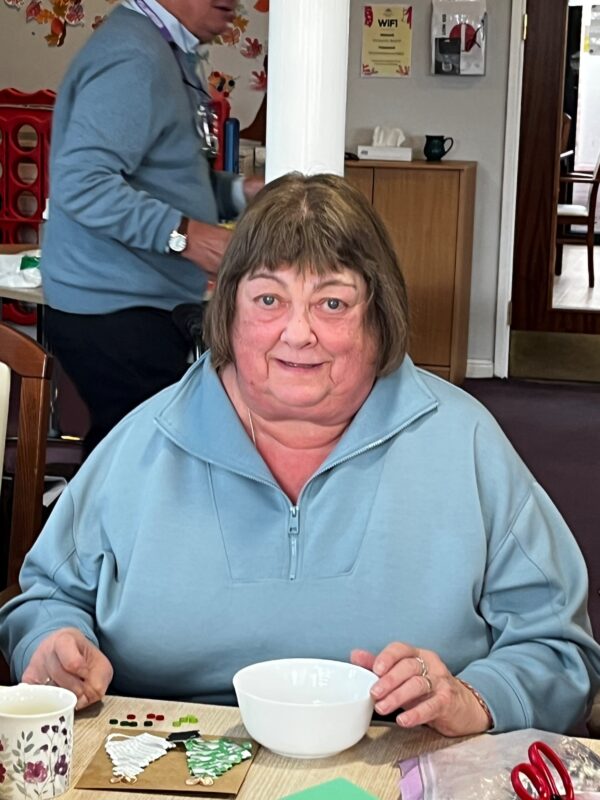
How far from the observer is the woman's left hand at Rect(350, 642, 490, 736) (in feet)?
4.27

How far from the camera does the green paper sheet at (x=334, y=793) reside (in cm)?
119

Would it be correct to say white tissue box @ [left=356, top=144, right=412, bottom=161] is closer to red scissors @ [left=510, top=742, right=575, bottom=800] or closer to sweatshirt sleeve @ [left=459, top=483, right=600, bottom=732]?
sweatshirt sleeve @ [left=459, top=483, right=600, bottom=732]

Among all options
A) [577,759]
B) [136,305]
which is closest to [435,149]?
[136,305]

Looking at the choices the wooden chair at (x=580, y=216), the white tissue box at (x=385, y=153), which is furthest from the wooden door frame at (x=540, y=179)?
the white tissue box at (x=385, y=153)

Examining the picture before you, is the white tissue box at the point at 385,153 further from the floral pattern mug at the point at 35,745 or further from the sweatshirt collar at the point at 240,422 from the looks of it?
the floral pattern mug at the point at 35,745

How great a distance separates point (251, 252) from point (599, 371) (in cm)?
545

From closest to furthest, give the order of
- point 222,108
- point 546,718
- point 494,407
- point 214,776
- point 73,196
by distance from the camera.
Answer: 1. point 214,776
2. point 546,718
3. point 73,196
4. point 222,108
5. point 494,407

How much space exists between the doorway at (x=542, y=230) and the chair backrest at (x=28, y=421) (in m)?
4.97

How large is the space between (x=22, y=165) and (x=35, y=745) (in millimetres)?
5642

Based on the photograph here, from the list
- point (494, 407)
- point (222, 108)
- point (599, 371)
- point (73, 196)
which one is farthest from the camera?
point (599, 371)

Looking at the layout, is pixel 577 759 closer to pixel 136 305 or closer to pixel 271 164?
pixel 271 164

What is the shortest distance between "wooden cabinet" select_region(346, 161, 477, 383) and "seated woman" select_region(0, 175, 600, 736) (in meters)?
4.46

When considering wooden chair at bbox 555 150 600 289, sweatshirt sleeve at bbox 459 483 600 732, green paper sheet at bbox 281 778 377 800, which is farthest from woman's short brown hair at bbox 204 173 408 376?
wooden chair at bbox 555 150 600 289

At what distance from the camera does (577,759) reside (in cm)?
123
